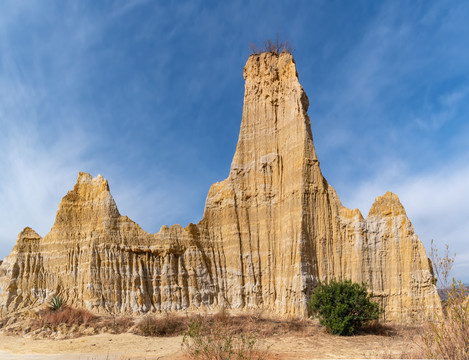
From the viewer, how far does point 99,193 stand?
3084 centimetres

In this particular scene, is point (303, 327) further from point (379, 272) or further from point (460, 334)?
point (460, 334)

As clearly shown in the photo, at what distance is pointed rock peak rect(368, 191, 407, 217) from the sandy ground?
920cm

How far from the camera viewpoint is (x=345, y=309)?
19.1m

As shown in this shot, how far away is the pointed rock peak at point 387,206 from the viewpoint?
2592 cm

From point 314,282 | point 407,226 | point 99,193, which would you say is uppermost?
point 99,193

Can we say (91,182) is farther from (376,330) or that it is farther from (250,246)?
(376,330)

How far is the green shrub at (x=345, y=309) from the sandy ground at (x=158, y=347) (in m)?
0.67

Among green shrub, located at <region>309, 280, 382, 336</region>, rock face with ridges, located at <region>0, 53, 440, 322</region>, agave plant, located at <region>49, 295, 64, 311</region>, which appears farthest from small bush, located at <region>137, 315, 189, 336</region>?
agave plant, located at <region>49, 295, 64, 311</region>

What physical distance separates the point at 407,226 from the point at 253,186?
11565 mm

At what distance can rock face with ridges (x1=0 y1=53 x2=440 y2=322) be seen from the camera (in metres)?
25.7

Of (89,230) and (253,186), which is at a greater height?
(253,186)

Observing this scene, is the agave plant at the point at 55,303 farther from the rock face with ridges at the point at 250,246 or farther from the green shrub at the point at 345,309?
the green shrub at the point at 345,309

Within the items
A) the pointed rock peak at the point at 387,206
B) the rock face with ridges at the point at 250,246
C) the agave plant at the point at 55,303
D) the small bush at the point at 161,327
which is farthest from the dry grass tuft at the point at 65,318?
the pointed rock peak at the point at 387,206

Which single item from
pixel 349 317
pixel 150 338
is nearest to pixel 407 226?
pixel 349 317
